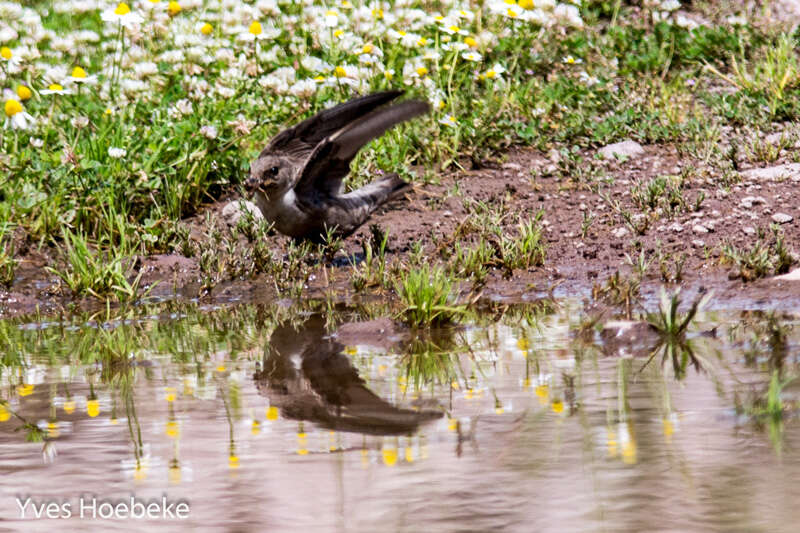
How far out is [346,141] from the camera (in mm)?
6469

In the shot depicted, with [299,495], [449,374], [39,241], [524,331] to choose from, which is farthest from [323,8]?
[299,495]

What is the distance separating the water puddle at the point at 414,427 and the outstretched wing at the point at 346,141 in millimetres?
1361

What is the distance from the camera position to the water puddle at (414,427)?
269 centimetres

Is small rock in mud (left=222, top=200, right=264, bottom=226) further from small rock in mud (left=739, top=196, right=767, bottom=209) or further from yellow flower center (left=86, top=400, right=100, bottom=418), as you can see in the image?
yellow flower center (left=86, top=400, right=100, bottom=418)

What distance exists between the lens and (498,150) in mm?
8367

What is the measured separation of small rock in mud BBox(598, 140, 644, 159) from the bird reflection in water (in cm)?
358

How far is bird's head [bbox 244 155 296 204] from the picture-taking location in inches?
245

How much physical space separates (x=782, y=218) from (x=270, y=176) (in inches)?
111

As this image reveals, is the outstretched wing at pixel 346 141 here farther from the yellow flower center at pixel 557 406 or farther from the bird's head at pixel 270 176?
the yellow flower center at pixel 557 406

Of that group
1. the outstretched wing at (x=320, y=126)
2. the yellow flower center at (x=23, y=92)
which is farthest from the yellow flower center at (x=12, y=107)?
the outstretched wing at (x=320, y=126)

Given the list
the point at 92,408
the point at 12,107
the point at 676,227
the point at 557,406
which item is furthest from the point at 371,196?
the point at 557,406

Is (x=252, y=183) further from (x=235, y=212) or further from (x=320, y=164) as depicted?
(x=235, y=212)

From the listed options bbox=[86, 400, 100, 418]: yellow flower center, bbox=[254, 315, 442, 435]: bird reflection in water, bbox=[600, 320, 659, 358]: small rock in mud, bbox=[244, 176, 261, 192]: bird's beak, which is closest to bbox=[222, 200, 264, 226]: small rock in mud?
bbox=[244, 176, 261, 192]: bird's beak

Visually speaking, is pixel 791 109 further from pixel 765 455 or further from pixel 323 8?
pixel 765 455
